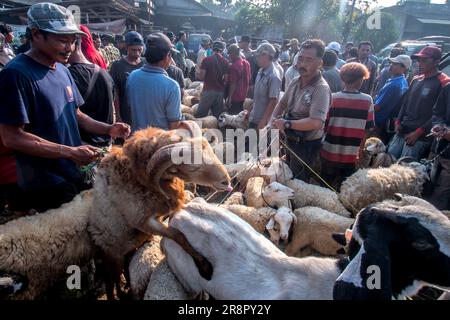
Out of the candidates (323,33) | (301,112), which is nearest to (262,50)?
(301,112)

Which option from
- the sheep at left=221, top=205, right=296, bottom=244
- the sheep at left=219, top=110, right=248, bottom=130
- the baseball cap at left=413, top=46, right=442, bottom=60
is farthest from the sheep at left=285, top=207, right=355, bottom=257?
the sheep at left=219, top=110, right=248, bottom=130

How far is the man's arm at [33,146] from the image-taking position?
2.27 m

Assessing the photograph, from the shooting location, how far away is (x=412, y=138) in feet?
16.6

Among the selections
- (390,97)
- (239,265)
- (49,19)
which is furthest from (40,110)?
(390,97)

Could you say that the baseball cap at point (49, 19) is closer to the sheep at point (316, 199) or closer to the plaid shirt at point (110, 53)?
the sheep at point (316, 199)

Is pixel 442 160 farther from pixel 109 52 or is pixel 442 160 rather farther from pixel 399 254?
pixel 109 52

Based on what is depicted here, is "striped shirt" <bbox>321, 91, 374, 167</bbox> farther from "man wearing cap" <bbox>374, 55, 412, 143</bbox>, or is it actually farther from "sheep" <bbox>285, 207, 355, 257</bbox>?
"man wearing cap" <bbox>374, 55, 412, 143</bbox>

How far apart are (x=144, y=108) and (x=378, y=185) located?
3.20m

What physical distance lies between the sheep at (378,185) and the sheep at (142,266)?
8.63 ft

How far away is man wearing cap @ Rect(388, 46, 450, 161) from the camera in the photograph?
4.85 m

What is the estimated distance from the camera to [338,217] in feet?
12.1

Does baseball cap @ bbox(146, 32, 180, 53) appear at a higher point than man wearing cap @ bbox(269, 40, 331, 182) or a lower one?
higher

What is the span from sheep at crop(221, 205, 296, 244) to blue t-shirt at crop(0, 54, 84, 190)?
2.01 m

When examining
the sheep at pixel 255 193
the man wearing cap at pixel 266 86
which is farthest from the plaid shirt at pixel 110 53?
the sheep at pixel 255 193
